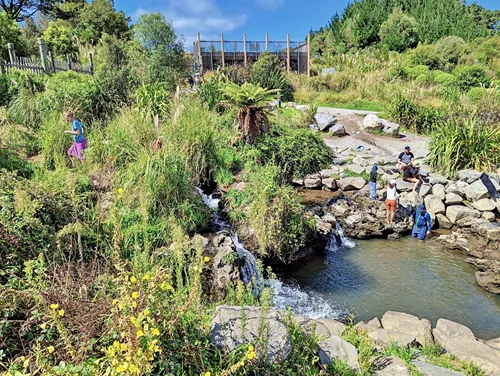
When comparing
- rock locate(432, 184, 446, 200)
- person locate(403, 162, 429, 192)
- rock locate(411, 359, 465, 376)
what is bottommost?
rock locate(411, 359, 465, 376)

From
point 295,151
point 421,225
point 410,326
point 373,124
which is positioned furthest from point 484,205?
point 373,124

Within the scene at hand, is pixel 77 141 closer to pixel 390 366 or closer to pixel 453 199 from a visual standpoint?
pixel 390 366

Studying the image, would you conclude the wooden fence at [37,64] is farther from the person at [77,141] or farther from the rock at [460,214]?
the rock at [460,214]

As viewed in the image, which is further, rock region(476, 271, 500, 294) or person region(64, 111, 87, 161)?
person region(64, 111, 87, 161)

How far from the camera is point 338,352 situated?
3484 millimetres

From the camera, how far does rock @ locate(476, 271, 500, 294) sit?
6117 millimetres

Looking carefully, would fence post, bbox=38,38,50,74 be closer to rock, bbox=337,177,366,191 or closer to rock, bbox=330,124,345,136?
rock, bbox=337,177,366,191

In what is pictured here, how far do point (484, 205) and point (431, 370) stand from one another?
6899mm

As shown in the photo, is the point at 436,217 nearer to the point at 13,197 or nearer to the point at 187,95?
the point at 187,95

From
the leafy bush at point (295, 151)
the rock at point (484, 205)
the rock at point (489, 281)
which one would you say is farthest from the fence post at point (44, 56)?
the rock at point (484, 205)

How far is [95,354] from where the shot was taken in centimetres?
238

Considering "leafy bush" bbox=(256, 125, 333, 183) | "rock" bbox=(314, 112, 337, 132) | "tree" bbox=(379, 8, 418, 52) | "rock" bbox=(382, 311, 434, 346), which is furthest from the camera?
"tree" bbox=(379, 8, 418, 52)

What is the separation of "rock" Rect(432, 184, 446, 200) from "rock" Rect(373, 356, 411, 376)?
6761 mm

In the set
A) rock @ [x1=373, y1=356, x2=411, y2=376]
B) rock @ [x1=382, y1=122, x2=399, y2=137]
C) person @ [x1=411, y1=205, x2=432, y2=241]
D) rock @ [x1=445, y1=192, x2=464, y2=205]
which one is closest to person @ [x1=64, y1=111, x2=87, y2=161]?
Answer: rock @ [x1=373, y1=356, x2=411, y2=376]
